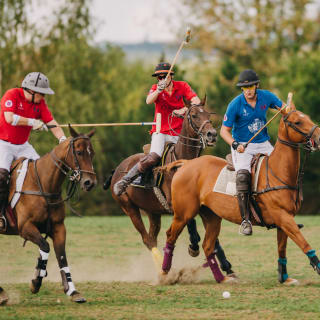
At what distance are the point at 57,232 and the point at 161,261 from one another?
2.32m

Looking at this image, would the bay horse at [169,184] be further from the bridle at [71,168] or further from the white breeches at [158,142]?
the bridle at [71,168]

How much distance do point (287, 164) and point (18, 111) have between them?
3.37 meters

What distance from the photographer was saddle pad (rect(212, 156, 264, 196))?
924cm

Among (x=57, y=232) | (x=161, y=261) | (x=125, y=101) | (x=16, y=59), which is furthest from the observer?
(x=125, y=101)

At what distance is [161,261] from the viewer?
34.4ft

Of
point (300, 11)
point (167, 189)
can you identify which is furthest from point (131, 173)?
point (300, 11)

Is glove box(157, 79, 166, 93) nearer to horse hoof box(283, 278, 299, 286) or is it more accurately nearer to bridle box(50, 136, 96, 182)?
bridle box(50, 136, 96, 182)

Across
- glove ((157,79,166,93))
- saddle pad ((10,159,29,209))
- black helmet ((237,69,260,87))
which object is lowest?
saddle pad ((10,159,29,209))

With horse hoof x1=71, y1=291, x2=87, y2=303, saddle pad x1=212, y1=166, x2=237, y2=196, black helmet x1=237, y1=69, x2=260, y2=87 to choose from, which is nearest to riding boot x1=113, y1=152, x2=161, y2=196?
saddle pad x1=212, y1=166, x2=237, y2=196

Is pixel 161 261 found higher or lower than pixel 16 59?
lower

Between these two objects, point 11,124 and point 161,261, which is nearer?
point 11,124

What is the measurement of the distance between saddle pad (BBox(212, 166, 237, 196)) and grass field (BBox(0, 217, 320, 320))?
1.23 m

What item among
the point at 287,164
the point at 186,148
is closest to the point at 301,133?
the point at 287,164

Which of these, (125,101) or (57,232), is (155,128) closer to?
(57,232)
